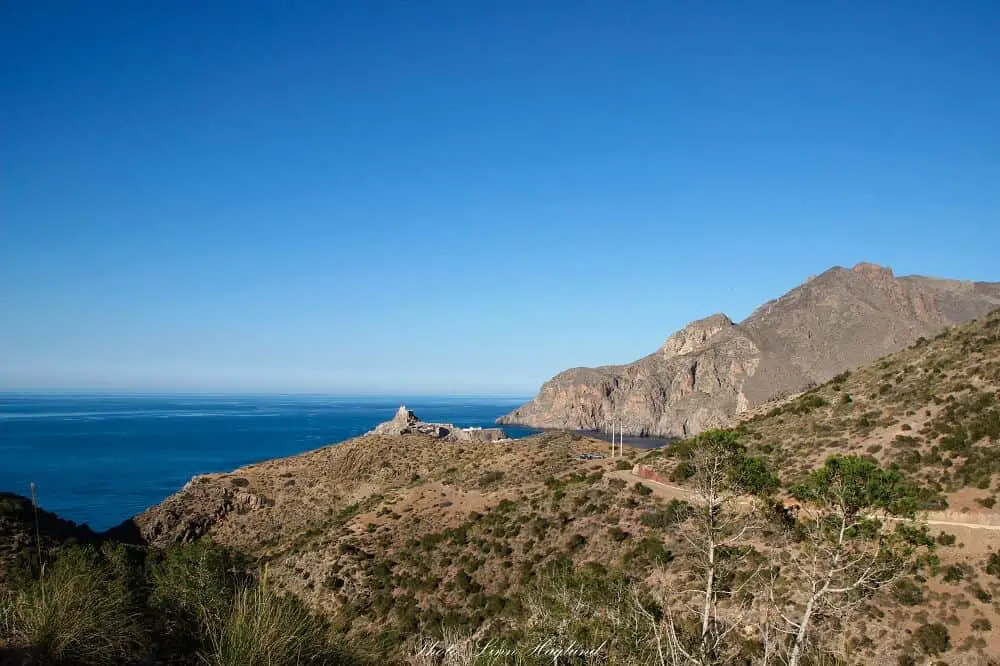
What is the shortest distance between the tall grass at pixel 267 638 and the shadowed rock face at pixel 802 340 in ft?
502

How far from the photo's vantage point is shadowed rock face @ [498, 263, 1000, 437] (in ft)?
493

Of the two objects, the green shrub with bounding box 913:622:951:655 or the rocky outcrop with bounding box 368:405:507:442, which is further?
the rocky outcrop with bounding box 368:405:507:442

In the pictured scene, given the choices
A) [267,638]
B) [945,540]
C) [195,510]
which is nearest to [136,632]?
[267,638]

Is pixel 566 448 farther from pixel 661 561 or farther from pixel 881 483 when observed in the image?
pixel 881 483

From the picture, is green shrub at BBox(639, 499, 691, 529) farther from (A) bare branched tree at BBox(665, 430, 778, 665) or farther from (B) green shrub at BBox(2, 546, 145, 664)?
(B) green shrub at BBox(2, 546, 145, 664)

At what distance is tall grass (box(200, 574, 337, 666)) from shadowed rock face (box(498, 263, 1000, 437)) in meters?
153

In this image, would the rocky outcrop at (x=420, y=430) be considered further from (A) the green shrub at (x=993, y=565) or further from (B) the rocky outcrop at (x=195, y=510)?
(A) the green shrub at (x=993, y=565)

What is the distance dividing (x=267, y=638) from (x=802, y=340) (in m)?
178

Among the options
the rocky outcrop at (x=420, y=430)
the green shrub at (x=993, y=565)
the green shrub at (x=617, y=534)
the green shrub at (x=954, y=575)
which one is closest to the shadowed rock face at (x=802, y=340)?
the rocky outcrop at (x=420, y=430)

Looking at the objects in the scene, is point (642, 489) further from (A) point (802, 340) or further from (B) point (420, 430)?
(A) point (802, 340)

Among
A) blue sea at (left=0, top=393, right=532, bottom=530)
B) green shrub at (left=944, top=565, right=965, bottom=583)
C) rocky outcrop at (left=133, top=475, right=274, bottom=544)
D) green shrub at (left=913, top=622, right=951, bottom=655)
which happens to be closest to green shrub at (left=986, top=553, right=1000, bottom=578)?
green shrub at (left=944, top=565, right=965, bottom=583)

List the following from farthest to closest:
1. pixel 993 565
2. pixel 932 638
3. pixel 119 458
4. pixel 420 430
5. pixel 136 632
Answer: pixel 119 458 < pixel 420 430 < pixel 993 565 < pixel 932 638 < pixel 136 632

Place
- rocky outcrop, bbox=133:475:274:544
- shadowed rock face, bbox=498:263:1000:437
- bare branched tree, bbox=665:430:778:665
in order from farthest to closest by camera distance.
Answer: shadowed rock face, bbox=498:263:1000:437 < rocky outcrop, bbox=133:475:274:544 < bare branched tree, bbox=665:430:778:665

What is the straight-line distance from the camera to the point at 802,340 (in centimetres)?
16138
